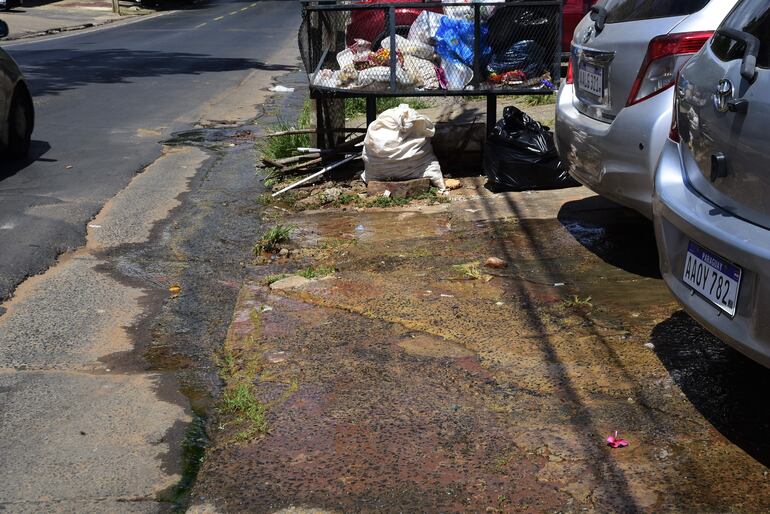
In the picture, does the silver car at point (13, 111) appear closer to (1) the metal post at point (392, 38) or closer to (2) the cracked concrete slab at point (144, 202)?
(2) the cracked concrete slab at point (144, 202)

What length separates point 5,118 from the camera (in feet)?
29.2

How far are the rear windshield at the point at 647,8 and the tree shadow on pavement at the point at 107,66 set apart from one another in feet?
35.8

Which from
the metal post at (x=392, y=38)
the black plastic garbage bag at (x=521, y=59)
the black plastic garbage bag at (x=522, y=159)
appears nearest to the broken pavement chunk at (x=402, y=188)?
the black plastic garbage bag at (x=522, y=159)

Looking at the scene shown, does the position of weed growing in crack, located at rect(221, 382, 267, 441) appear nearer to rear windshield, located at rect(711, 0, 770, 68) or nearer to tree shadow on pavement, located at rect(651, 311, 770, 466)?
tree shadow on pavement, located at rect(651, 311, 770, 466)

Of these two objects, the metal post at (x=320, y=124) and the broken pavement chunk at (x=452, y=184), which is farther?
the metal post at (x=320, y=124)

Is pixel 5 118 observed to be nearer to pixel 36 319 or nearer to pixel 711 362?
pixel 36 319

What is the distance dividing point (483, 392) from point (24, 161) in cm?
689

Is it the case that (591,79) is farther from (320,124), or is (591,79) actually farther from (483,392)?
(320,124)

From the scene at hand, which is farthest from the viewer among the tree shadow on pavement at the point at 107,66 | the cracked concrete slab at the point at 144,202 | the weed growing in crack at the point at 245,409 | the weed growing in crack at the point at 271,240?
the tree shadow on pavement at the point at 107,66

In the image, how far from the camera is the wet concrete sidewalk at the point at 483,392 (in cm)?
318

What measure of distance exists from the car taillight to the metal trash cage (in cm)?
285

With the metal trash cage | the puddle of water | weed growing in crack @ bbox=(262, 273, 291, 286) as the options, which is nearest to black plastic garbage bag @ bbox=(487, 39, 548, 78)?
the metal trash cage

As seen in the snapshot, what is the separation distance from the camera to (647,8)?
5090 millimetres

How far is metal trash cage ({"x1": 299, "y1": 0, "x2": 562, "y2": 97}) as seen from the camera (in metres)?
7.72
